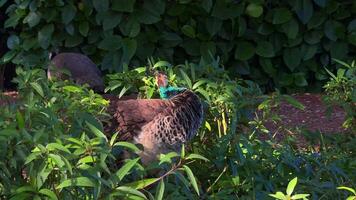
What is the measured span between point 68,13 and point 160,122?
4.31 m

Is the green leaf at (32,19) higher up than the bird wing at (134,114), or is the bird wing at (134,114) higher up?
the bird wing at (134,114)

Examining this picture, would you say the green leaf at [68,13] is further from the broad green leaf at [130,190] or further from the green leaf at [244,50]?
the broad green leaf at [130,190]

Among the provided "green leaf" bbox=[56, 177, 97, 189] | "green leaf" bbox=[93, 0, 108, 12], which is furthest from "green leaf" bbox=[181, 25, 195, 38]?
"green leaf" bbox=[56, 177, 97, 189]

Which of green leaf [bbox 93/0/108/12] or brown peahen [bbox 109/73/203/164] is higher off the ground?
brown peahen [bbox 109/73/203/164]

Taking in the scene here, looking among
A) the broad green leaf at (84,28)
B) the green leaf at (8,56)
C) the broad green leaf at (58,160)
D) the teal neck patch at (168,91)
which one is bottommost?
the green leaf at (8,56)

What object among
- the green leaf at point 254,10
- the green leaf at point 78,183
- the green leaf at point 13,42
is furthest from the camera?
the green leaf at point 13,42

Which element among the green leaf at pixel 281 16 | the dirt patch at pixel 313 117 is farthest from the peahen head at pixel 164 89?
the green leaf at pixel 281 16

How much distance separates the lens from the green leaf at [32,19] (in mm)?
8028

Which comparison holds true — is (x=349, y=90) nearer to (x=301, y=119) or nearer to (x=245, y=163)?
(x=245, y=163)

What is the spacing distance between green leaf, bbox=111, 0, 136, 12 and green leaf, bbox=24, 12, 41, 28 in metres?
0.80

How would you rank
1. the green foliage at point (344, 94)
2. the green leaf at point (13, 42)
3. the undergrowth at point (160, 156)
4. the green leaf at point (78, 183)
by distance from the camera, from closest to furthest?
the green leaf at point (78, 183), the undergrowth at point (160, 156), the green foliage at point (344, 94), the green leaf at point (13, 42)

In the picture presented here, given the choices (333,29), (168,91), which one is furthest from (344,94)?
(333,29)

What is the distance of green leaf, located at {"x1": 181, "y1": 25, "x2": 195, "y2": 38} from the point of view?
312 inches

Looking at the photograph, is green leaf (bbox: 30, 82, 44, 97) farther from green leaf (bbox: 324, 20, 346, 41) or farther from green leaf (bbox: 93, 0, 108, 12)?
green leaf (bbox: 324, 20, 346, 41)
